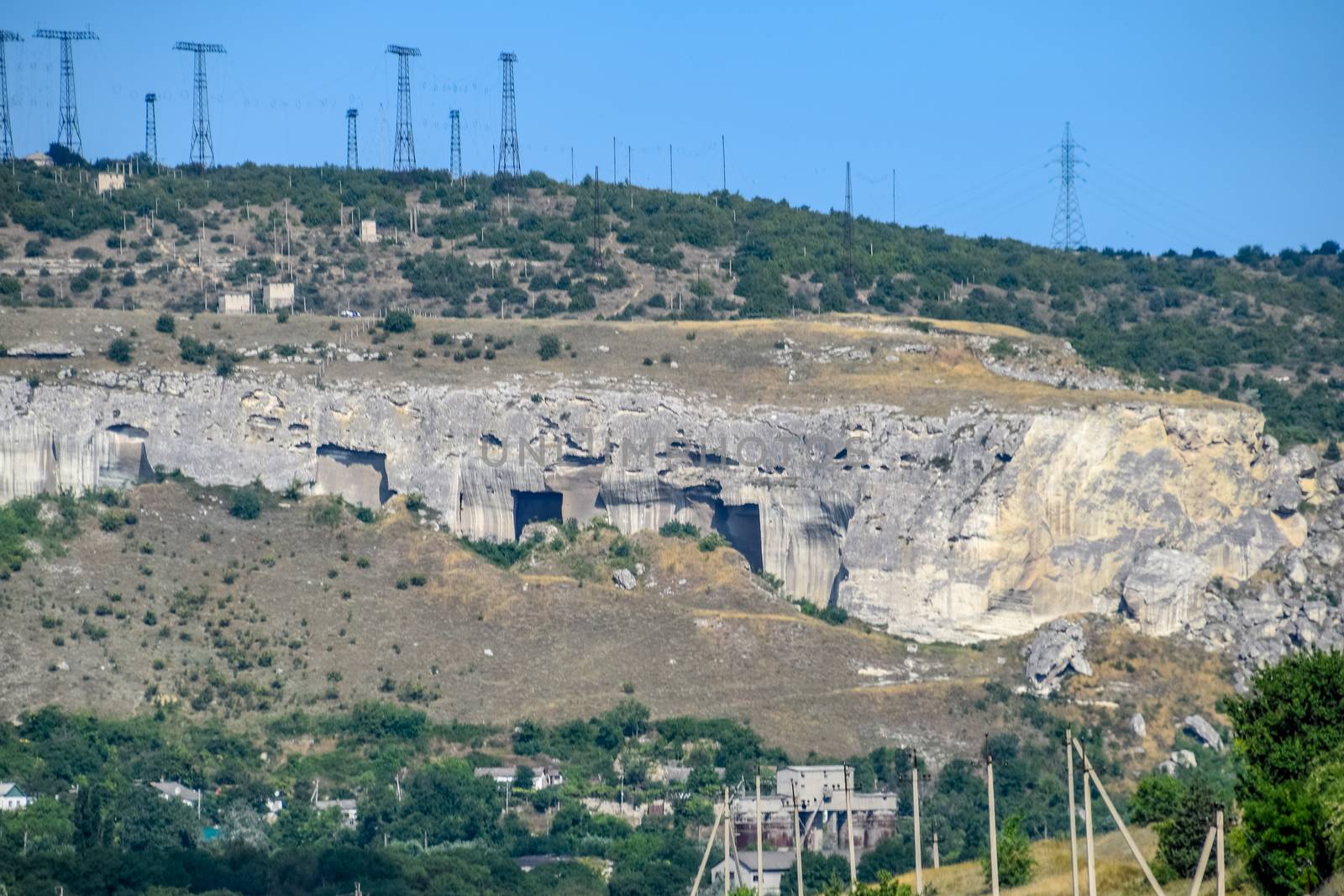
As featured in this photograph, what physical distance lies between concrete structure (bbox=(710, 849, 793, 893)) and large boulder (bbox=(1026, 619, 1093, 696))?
10.5 meters

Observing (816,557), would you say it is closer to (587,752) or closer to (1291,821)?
(587,752)

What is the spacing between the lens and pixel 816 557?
267 feet

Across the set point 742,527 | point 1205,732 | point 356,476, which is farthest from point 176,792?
point 1205,732

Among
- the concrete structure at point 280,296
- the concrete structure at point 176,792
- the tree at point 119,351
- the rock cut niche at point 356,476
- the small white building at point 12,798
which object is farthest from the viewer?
the concrete structure at point 280,296

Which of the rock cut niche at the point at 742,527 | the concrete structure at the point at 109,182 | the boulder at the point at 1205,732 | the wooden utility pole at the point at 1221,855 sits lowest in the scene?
the boulder at the point at 1205,732

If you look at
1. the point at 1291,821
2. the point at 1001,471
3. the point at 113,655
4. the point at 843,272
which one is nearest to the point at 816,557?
the point at 1001,471

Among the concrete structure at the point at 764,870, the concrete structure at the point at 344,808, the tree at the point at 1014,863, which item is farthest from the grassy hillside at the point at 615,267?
the tree at the point at 1014,863

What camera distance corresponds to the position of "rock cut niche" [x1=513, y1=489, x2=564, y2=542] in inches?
3300

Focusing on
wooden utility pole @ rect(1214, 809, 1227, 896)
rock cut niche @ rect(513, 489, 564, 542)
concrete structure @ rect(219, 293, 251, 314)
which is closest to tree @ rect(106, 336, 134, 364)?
concrete structure @ rect(219, 293, 251, 314)

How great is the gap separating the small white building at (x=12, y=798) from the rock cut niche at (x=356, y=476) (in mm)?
17456

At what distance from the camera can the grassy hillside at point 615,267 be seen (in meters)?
99.4

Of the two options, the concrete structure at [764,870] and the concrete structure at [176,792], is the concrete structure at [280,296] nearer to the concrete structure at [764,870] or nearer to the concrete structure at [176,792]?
the concrete structure at [176,792]

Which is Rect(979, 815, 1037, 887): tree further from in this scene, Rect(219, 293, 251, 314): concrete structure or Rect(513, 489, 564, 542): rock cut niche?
Rect(219, 293, 251, 314): concrete structure

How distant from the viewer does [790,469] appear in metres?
81.7
